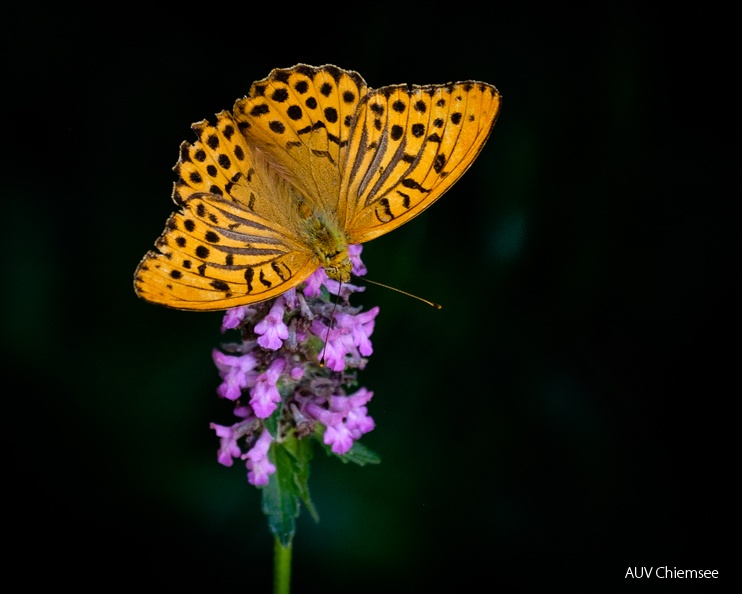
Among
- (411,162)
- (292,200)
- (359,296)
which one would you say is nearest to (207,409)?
(359,296)

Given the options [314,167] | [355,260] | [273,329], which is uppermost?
[314,167]

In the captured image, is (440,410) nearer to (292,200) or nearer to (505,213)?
(505,213)

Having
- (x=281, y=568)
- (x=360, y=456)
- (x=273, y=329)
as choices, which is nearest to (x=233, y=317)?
(x=273, y=329)

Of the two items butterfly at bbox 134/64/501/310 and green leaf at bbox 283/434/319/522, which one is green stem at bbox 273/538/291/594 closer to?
green leaf at bbox 283/434/319/522

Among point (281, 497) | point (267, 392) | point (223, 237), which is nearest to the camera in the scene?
point (223, 237)

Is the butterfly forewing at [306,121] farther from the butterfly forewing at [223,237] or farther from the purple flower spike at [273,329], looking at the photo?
the purple flower spike at [273,329]

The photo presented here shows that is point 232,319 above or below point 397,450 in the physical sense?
above

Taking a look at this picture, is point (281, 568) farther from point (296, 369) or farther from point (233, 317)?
point (233, 317)

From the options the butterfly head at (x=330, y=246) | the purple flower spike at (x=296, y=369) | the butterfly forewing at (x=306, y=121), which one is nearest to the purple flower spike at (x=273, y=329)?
the purple flower spike at (x=296, y=369)
